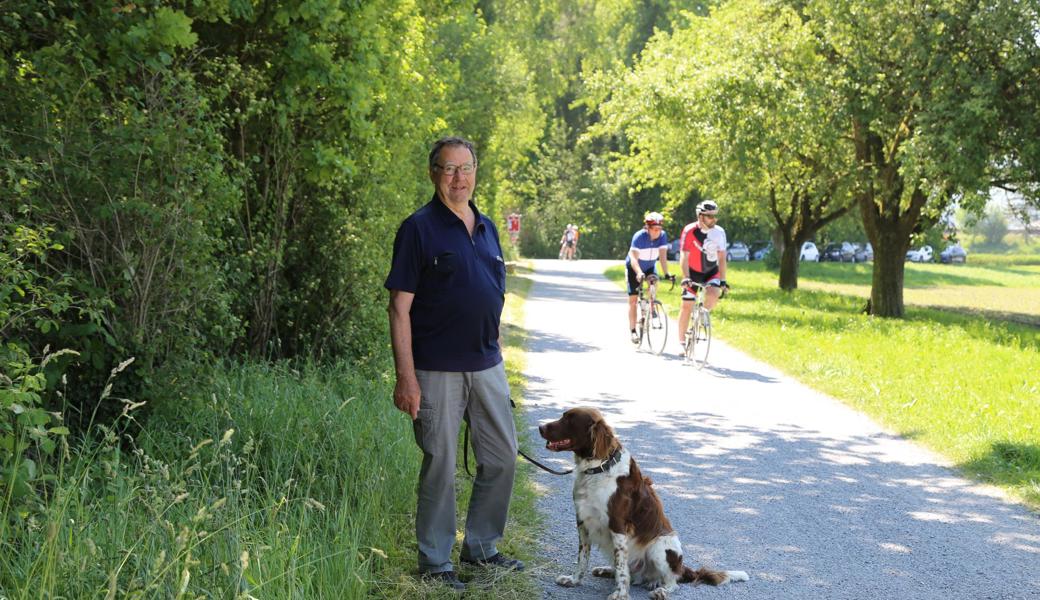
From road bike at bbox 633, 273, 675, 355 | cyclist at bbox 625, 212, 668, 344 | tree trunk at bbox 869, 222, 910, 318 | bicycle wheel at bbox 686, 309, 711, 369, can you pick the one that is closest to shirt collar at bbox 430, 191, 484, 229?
bicycle wheel at bbox 686, 309, 711, 369

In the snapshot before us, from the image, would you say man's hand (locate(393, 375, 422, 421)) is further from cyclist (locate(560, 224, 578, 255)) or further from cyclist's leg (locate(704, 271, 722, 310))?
→ cyclist (locate(560, 224, 578, 255))

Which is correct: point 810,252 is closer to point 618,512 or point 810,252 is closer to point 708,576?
point 708,576

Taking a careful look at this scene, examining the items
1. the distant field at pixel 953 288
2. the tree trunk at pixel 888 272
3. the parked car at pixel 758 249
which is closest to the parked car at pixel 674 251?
the distant field at pixel 953 288

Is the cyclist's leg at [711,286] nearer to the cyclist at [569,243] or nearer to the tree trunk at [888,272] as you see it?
the tree trunk at [888,272]

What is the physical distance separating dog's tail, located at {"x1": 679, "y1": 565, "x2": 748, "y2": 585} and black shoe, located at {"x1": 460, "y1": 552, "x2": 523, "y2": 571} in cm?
84

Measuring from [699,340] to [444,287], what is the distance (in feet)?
31.9

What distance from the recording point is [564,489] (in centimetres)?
777

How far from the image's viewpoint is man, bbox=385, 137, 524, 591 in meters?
5.07

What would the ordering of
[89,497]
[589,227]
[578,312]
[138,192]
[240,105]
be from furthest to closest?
[589,227] → [578,312] → [240,105] → [138,192] → [89,497]

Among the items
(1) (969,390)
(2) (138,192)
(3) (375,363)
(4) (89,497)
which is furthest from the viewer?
(1) (969,390)

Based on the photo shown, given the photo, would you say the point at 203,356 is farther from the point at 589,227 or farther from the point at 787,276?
the point at 589,227

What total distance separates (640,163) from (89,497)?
27030 millimetres

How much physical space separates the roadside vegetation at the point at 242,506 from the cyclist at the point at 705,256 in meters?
6.37

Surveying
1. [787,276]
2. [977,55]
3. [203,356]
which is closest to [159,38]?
[203,356]
